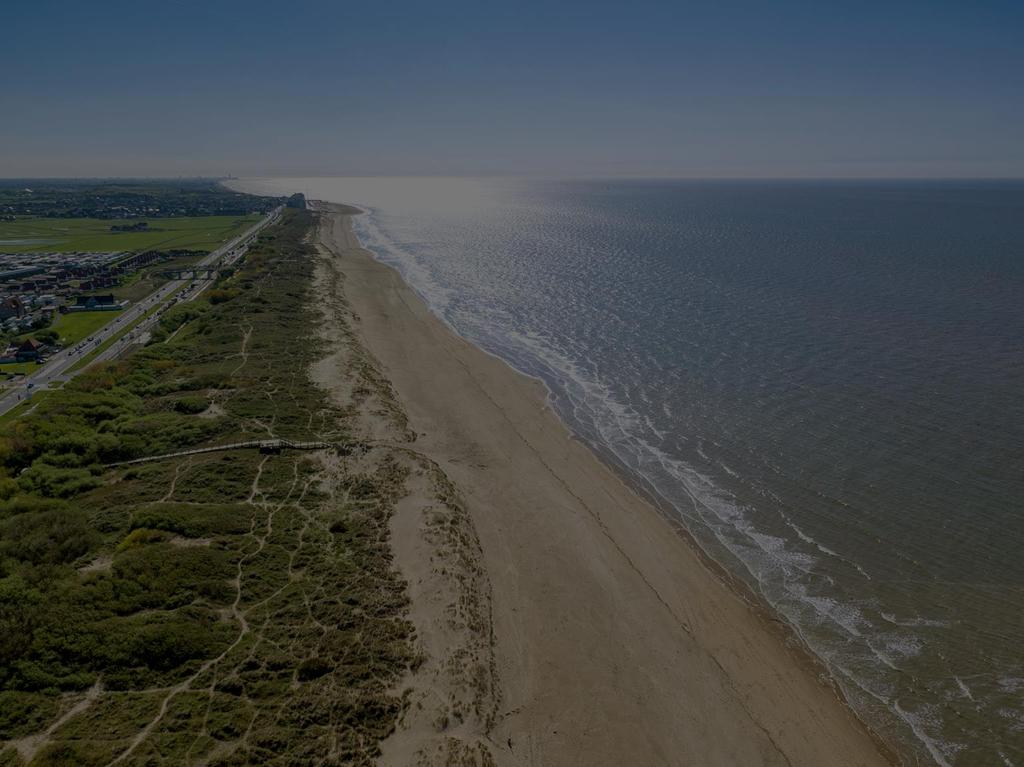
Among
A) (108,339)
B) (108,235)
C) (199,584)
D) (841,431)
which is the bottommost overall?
(199,584)

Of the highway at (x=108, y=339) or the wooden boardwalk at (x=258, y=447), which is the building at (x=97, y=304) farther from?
the wooden boardwalk at (x=258, y=447)

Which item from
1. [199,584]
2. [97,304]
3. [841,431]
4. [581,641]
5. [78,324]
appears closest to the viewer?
[199,584]

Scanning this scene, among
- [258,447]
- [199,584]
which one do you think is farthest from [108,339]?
[199,584]

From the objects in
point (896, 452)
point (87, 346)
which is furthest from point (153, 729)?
point (87, 346)

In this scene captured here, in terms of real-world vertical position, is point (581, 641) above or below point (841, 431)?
below

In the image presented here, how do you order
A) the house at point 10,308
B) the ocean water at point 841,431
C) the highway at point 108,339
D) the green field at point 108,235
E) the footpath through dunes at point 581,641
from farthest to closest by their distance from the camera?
the green field at point 108,235 < the house at point 10,308 < the highway at point 108,339 < the ocean water at point 841,431 < the footpath through dunes at point 581,641

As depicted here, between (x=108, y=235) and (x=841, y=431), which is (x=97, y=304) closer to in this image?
(x=841, y=431)

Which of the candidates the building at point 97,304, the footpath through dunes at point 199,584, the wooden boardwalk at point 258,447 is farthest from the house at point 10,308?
the wooden boardwalk at point 258,447

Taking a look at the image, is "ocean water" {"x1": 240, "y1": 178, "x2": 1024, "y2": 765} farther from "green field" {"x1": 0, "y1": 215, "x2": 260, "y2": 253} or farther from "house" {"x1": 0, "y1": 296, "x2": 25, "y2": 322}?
"green field" {"x1": 0, "y1": 215, "x2": 260, "y2": 253}

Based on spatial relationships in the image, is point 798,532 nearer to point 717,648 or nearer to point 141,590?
point 717,648
